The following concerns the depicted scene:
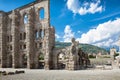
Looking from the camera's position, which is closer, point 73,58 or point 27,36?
point 73,58

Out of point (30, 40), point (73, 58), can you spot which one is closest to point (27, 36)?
point (30, 40)

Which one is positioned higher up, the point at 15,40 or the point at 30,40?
the point at 15,40

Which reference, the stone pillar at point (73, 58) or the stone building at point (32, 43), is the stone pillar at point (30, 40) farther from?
the stone pillar at point (73, 58)

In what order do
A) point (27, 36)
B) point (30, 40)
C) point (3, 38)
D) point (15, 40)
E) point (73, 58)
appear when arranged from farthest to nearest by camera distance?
point (3, 38) < point (15, 40) < point (27, 36) < point (30, 40) < point (73, 58)

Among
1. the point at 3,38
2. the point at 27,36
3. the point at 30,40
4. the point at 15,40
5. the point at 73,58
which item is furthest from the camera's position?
the point at 3,38

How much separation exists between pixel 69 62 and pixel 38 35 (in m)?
10.9

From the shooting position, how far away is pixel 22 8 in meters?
46.5

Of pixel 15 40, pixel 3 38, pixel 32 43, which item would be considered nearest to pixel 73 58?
pixel 32 43

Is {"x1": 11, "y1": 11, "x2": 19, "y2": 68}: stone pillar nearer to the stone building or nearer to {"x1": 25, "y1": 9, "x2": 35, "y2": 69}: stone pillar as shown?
the stone building

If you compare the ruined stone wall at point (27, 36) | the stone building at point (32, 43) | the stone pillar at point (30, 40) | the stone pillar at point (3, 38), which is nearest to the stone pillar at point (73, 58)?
the stone building at point (32, 43)

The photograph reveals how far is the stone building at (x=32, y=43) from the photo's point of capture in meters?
39.4

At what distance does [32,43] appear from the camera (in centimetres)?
4300

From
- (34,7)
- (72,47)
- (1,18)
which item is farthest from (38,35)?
(1,18)

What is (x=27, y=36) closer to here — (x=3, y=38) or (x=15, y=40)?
(x=15, y=40)
